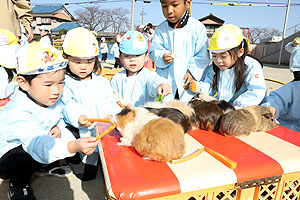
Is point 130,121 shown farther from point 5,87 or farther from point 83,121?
point 5,87

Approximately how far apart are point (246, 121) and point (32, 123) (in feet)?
4.47

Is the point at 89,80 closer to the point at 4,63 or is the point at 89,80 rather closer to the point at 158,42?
the point at 158,42

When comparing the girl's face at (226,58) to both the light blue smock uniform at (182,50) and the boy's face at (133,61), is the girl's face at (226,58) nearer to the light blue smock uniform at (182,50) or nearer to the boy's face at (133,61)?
the light blue smock uniform at (182,50)

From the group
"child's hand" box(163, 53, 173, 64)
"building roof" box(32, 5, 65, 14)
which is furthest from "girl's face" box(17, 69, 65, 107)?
"building roof" box(32, 5, 65, 14)

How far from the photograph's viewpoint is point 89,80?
180 cm

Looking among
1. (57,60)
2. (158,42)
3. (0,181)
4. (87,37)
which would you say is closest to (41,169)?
(0,181)

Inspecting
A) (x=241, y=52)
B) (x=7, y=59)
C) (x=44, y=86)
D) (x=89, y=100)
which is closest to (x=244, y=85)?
(x=241, y=52)

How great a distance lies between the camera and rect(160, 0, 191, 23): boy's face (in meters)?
1.80

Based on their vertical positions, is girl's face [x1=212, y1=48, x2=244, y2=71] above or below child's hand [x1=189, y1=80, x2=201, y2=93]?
above

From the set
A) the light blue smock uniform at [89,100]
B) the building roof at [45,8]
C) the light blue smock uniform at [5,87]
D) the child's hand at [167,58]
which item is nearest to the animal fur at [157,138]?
the light blue smock uniform at [89,100]

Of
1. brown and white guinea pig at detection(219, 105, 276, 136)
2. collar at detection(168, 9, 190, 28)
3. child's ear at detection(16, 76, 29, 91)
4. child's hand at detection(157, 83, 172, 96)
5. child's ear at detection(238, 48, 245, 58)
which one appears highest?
collar at detection(168, 9, 190, 28)

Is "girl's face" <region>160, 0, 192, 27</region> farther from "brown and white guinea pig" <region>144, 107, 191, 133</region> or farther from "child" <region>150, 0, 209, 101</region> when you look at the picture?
"brown and white guinea pig" <region>144, 107, 191, 133</region>

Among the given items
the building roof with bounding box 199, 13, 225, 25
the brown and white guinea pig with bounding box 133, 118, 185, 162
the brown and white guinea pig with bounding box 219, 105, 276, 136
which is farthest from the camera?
the building roof with bounding box 199, 13, 225, 25

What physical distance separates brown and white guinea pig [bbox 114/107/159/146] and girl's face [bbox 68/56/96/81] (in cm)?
75
